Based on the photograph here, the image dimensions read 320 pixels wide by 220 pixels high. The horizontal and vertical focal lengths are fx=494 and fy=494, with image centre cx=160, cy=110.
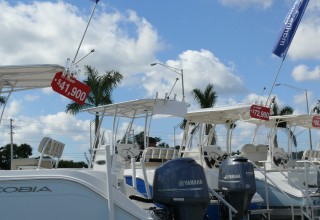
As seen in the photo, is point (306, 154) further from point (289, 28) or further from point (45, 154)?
point (45, 154)

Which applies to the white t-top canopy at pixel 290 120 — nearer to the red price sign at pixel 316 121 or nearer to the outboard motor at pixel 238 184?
the red price sign at pixel 316 121

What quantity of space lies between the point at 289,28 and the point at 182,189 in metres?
13.1

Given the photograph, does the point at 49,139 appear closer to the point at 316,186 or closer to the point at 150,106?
the point at 150,106

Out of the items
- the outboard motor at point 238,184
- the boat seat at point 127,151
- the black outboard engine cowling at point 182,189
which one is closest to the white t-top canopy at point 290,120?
the boat seat at point 127,151

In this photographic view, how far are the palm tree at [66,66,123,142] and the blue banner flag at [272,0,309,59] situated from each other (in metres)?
13.9

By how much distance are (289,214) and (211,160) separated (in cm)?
240

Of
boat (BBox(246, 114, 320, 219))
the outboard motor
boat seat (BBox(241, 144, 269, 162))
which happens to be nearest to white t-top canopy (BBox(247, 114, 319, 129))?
boat seat (BBox(241, 144, 269, 162))

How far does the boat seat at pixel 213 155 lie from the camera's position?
12547mm

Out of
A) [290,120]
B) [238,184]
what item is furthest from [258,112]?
[238,184]

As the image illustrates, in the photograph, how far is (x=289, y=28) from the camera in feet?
A: 58.0

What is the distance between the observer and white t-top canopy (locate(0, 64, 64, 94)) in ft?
24.6

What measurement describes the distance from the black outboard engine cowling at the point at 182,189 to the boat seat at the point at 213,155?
6.40m

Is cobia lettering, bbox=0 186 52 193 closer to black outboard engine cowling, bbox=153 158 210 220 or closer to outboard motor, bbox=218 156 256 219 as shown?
black outboard engine cowling, bbox=153 158 210 220

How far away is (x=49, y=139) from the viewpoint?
26.7 feet
